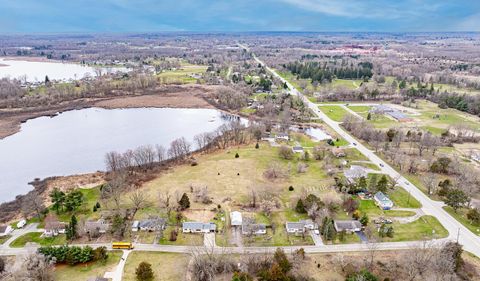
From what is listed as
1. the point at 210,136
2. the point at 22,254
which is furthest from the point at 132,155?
the point at 22,254

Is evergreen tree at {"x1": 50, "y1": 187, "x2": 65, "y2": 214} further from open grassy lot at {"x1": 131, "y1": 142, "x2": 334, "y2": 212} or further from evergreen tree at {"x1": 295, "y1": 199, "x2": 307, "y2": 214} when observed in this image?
evergreen tree at {"x1": 295, "y1": 199, "x2": 307, "y2": 214}

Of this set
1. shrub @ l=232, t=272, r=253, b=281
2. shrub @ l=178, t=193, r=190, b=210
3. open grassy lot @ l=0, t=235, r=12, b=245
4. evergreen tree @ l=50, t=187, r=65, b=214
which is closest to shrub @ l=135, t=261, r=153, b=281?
A: shrub @ l=232, t=272, r=253, b=281

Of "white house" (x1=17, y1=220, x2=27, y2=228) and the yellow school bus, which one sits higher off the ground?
the yellow school bus

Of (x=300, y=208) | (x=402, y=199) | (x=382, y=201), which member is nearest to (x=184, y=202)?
(x=300, y=208)

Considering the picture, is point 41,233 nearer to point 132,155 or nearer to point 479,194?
point 132,155

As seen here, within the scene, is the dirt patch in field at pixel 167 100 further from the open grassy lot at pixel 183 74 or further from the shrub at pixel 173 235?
the shrub at pixel 173 235
